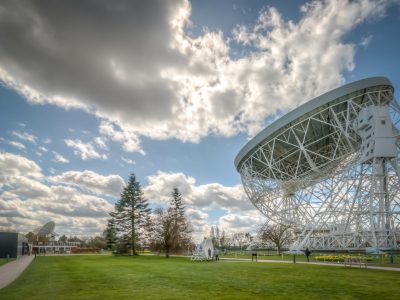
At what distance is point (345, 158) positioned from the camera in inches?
1150

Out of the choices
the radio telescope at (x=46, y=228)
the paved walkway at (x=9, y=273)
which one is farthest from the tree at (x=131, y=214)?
the radio telescope at (x=46, y=228)

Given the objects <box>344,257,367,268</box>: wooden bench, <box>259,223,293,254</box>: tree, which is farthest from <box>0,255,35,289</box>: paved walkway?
<box>259,223,293,254</box>: tree

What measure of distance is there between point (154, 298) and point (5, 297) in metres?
4.82

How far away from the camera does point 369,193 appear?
24.3 meters

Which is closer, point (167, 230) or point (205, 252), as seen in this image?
point (205, 252)

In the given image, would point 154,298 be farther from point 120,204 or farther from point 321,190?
point 120,204

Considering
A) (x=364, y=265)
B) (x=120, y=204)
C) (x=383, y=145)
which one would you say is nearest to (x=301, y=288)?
(x=364, y=265)

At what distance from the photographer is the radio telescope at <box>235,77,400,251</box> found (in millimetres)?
24516

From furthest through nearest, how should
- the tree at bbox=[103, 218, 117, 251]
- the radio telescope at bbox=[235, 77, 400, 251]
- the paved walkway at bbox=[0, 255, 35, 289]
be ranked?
the tree at bbox=[103, 218, 117, 251], the radio telescope at bbox=[235, 77, 400, 251], the paved walkway at bbox=[0, 255, 35, 289]

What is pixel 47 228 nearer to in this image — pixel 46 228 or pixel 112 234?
pixel 46 228

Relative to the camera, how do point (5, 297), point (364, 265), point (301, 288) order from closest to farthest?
point (5, 297) → point (301, 288) → point (364, 265)

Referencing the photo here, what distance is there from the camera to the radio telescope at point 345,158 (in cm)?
2452

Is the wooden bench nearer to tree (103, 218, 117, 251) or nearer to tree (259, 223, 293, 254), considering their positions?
tree (259, 223, 293, 254)

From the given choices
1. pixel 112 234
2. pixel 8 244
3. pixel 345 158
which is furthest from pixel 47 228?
pixel 345 158
